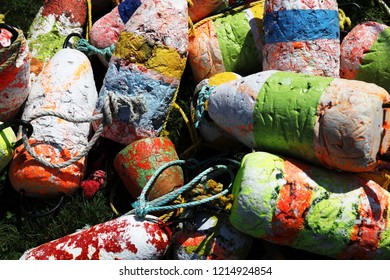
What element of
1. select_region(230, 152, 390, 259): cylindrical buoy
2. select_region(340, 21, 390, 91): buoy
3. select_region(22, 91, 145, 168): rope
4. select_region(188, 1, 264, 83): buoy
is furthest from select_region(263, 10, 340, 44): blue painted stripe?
select_region(22, 91, 145, 168): rope

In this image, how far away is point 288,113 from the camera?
221cm

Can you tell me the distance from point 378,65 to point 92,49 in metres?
1.46

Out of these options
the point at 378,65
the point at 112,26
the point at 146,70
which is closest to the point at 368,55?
the point at 378,65

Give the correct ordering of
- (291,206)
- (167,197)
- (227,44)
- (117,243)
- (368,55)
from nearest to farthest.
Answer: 1. (291,206)
2. (117,243)
3. (167,197)
4. (368,55)
5. (227,44)

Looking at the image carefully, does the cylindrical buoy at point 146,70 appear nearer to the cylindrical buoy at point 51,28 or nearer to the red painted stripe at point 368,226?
the cylindrical buoy at point 51,28

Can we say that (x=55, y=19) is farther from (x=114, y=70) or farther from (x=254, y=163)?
(x=254, y=163)

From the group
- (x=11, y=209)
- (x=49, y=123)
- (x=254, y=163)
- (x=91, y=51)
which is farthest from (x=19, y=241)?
(x=254, y=163)

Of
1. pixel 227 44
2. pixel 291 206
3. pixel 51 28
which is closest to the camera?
pixel 291 206

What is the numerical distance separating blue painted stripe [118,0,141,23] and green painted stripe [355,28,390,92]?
1.21 metres

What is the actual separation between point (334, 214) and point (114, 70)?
48.6 inches

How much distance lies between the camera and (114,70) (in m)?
2.64

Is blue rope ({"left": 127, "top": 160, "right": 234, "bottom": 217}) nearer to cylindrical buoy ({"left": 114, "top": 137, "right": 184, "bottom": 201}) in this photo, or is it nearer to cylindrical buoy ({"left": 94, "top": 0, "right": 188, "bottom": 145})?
cylindrical buoy ({"left": 114, "top": 137, "right": 184, "bottom": 201})

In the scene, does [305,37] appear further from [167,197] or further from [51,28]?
[51,28]
